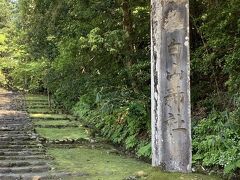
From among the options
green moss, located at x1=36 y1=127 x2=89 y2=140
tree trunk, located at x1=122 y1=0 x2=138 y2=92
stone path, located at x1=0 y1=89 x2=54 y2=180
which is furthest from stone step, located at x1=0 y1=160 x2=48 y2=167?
tree trunk, located at x1=122 y1=0 x2=138 y2=92

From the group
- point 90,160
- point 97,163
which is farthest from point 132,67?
point 97,163

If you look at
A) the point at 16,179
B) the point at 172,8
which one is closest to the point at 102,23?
the point at 16,179

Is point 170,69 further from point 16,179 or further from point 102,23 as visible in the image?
point 102,23

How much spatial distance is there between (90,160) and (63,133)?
446 centimetres

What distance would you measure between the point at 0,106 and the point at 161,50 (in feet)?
57.2

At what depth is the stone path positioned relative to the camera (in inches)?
332

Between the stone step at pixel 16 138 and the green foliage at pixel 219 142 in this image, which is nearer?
the green foliage at pixel 219 142

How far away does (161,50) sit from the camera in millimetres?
5227

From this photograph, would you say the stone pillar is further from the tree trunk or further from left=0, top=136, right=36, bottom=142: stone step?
left=0, top=136, right=36, bottom=142: stone step

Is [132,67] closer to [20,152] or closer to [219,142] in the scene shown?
[20,152]

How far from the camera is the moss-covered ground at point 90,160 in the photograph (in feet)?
19.9

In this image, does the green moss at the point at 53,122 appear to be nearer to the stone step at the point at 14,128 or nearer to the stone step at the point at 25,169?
the stone step at the point at 14,128

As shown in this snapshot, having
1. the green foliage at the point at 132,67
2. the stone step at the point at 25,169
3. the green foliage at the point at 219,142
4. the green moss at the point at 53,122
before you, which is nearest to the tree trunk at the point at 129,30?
the green foliage at the point at 132,67

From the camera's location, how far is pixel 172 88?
5.21 m
